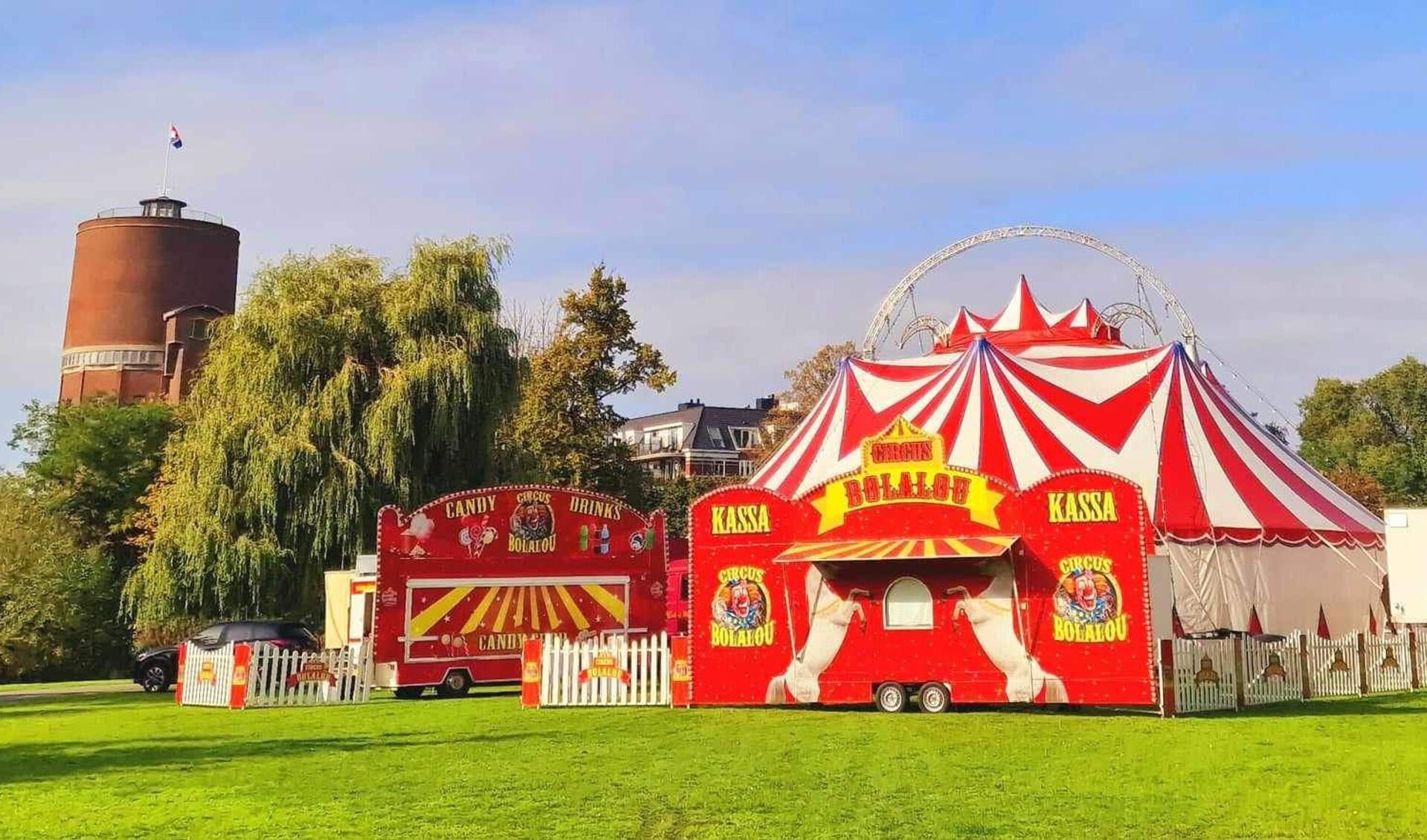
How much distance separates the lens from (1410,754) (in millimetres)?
11312

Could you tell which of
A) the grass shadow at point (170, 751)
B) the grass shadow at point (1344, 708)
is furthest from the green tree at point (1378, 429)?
the grass shadow at point (170, 751)

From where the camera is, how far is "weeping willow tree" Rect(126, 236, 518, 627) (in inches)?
1065

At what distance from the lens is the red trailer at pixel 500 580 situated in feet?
68.1

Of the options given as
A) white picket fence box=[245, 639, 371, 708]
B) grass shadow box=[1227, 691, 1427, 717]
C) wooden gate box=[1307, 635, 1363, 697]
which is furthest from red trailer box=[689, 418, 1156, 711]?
white picket fence box=[245, 639, 371, 708]

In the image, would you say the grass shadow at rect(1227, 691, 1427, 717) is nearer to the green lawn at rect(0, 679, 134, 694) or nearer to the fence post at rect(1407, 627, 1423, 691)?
the fence post at rect(1407, 627, 1423, 691)

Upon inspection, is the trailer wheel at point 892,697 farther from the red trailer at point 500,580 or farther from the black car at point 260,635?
the black car at point 260,635

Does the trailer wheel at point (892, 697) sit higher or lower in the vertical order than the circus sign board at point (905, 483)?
lower

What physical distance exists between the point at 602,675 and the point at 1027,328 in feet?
49.9

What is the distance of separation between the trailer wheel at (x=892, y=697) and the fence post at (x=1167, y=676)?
3.11 metres

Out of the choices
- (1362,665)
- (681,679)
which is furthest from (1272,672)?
(681,679)

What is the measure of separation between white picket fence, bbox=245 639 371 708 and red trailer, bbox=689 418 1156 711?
5.79 metres

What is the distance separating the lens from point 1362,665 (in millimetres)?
19641

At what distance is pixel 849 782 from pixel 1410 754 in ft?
16.7

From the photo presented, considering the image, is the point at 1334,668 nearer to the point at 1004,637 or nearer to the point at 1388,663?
the point at 1388,663
